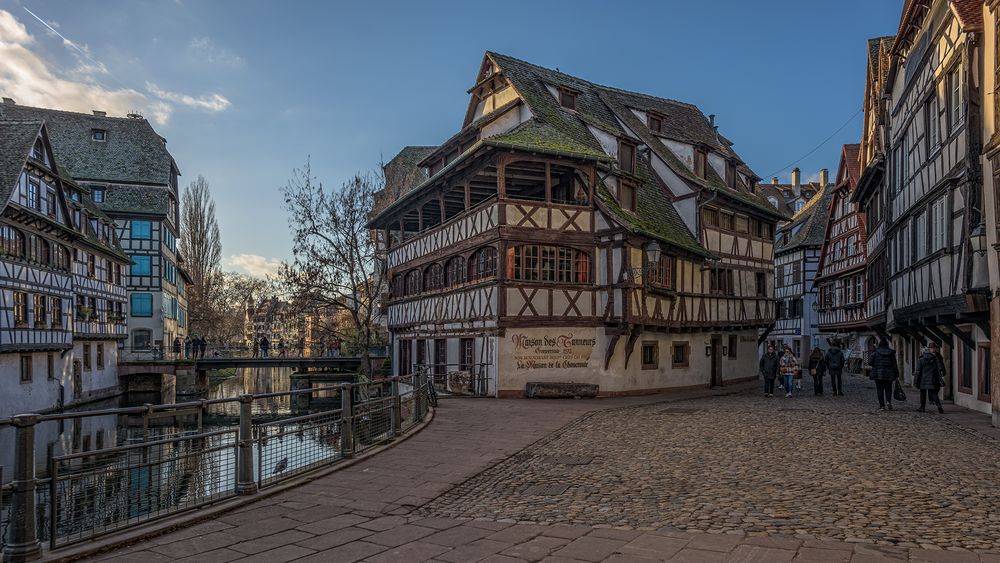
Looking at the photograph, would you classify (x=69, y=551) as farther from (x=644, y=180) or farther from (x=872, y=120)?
(x=872, y=120)

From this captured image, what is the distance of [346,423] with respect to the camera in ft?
33.7

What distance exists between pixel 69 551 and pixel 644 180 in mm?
22757

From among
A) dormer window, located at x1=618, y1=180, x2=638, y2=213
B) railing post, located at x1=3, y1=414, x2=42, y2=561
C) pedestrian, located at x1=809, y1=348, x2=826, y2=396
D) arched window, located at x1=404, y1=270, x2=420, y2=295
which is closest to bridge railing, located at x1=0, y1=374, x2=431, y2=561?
railing post, located at x1=3, y1=414, x2=42, y2=561

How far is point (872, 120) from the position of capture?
28031 mm

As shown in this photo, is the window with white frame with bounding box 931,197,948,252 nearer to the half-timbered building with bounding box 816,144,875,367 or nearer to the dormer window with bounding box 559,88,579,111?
the dormer window with bounding box 559,88,579,111

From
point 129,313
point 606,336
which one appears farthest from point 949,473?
point 129,313

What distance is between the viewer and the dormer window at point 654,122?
30936mm

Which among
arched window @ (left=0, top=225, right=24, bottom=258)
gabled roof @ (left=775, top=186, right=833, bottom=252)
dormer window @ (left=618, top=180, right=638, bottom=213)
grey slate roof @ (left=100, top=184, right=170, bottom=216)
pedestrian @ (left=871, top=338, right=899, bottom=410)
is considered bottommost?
pedestrian @ (left=871, top=338, right=899, bottom=410)

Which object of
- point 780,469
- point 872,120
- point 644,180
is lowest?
point 780,469

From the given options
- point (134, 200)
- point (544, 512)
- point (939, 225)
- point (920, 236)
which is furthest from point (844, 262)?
point (134, 200)

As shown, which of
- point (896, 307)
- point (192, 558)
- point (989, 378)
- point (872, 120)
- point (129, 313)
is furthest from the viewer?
point (129, 313)

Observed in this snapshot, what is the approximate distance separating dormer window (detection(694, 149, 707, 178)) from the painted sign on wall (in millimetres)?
10029

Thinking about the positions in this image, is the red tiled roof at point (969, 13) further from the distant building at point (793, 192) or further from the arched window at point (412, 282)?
the distant building at point (793, 192)

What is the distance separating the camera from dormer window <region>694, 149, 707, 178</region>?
28828 mm
